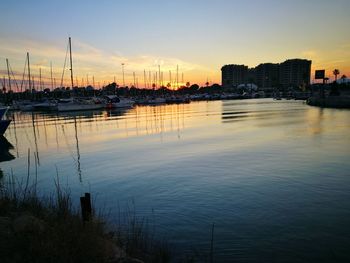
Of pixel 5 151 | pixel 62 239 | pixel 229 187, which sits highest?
pixel 62 239

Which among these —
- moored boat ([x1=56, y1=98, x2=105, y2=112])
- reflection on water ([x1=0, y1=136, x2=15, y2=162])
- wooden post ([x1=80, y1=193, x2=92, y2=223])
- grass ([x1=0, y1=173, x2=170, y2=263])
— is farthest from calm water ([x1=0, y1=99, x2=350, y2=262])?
moored boat ([x1=56, y1=98, x2=105, y2=112])

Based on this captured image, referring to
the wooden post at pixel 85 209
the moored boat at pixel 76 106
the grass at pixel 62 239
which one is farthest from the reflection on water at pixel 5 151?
the moored boat at pixel 76 106

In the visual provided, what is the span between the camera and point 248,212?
1073 centimetres

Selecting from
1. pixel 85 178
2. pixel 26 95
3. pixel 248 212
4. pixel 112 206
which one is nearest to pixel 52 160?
pixel 85 178

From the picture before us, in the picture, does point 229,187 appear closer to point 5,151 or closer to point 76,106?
point 5,151

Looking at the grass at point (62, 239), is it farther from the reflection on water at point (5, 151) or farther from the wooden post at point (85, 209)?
the reflection on water at point (5, 151)

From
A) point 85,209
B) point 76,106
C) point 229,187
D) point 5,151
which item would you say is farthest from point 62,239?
point 76,106

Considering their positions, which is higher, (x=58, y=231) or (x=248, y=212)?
(x=58, y=231)

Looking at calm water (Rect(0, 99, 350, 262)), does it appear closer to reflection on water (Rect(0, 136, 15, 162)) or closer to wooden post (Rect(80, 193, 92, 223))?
reflection on water (Rect(0, 136, 15, 162))

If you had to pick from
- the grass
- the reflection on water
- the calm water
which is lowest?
the reflection on water

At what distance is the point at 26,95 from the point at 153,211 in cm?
14572

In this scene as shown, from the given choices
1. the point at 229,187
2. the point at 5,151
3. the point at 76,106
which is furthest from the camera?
the point at 76,106

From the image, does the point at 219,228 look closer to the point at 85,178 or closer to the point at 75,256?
the point at 75,256

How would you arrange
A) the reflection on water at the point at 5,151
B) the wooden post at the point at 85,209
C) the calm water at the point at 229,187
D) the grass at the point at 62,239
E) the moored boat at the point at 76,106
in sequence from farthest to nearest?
the moored boat at the point at 76,106
the reflection on water at the point at 5,151
the calm water at the point at 229,187
the wooden post at the point at 85,209
the grass at the point at 62,239
